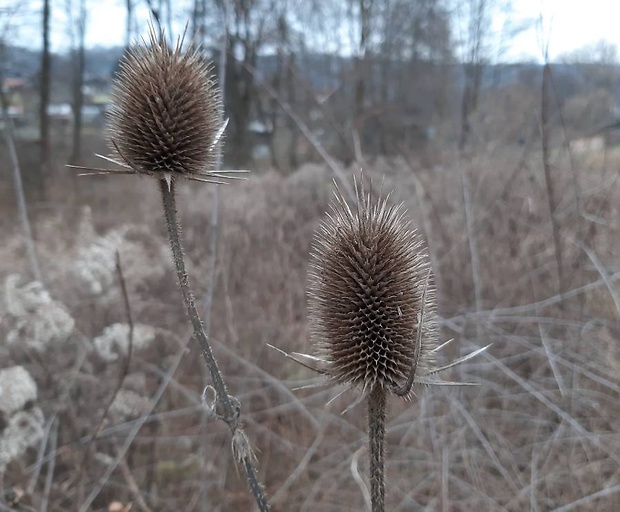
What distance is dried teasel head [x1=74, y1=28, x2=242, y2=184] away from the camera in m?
1.32

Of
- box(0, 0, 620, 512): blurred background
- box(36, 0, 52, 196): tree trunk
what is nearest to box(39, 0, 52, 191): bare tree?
box(36, 0, 52, 196): tree trunk

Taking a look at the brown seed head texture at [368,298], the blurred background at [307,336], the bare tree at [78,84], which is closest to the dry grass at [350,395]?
the blurred background at [307,336]

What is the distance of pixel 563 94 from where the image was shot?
659 cm

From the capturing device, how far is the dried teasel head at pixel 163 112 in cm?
132

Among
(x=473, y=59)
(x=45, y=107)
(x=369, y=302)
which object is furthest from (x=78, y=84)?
(x=369, y=302)

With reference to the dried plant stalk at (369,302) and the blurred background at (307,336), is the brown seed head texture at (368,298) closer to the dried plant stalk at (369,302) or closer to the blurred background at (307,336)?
the dried plant stalk at (369,302)

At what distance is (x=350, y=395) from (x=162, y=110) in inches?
118

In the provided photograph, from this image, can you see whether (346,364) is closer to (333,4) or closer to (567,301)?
(567,301)

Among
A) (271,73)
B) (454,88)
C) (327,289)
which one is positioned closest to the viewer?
(327,289)

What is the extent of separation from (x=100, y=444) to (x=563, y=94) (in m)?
6.26

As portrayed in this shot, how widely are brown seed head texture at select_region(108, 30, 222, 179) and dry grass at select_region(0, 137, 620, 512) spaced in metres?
1.30

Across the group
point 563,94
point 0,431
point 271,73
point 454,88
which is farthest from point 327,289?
point 271,73

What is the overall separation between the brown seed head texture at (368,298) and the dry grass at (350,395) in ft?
4.20

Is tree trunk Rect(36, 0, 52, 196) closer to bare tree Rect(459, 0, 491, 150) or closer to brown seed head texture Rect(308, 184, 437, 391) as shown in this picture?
bare tree Rect(459, 0, 491, 150)
